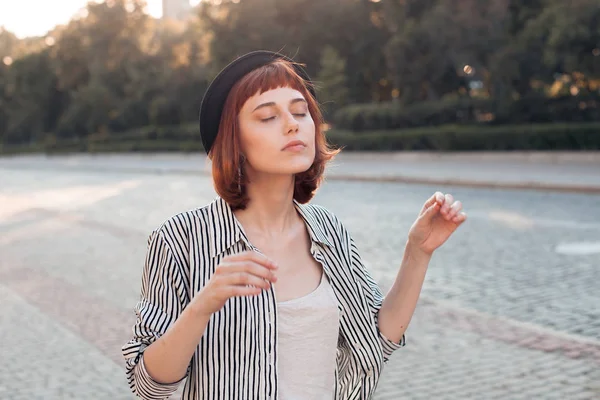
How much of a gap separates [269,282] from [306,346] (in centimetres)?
27

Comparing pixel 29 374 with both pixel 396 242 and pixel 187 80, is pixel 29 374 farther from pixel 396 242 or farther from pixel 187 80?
pixel 187 80

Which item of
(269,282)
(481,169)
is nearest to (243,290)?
(269,282)

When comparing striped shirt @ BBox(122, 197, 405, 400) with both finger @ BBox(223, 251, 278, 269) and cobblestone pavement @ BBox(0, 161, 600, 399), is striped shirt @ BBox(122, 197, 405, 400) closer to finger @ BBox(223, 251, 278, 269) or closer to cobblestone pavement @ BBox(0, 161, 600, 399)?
finger @ BBox(223, 251, 278, 269)

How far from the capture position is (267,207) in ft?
7.81

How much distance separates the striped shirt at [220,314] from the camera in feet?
7.04

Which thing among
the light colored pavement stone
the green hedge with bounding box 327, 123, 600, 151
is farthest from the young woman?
the green hedge with bounding box 327, 123, 600, 151

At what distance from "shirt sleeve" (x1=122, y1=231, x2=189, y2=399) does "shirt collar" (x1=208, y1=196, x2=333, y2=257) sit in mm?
118

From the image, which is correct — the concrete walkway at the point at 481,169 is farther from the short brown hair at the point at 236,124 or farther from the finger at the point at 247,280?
the finger at the point at 247,280

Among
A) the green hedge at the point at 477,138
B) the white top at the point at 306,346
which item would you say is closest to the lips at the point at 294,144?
the white top at the point at 306,346

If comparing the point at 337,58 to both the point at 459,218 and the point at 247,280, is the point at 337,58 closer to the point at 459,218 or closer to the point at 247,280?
the point at 459,218

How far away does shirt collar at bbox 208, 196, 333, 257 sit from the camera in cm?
223

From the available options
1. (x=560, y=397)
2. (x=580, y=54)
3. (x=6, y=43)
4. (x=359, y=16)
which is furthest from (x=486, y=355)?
(x=6, y=43)

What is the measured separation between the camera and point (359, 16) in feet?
130

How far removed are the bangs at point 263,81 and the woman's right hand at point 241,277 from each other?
53 centimetres
